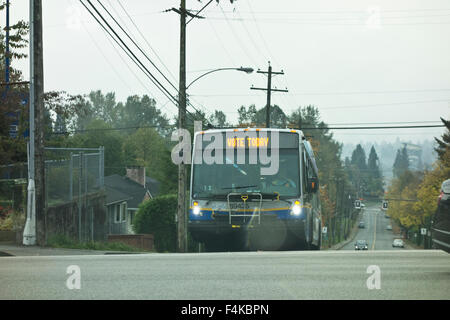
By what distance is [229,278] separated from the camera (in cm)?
904

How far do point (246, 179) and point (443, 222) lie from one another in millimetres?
8144

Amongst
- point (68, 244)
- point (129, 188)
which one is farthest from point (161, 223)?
point (129, 188)

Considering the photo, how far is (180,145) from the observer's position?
1112 inches

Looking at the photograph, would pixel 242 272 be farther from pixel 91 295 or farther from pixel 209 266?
pixel 91 295

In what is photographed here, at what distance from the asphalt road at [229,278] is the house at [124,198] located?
37645 millimetres

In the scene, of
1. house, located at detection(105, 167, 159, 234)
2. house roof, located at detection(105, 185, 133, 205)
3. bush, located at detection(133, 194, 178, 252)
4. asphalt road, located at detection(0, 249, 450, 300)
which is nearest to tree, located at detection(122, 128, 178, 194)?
house, located at detection(105, 167, 159, 234)

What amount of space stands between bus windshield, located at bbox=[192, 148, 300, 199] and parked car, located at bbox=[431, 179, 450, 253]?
24.5ft

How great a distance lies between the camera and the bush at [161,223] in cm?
3875

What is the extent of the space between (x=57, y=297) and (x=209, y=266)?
346 centimetres

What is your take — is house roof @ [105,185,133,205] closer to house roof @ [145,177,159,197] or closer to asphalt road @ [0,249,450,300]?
house roof @ [145,177,159,197]

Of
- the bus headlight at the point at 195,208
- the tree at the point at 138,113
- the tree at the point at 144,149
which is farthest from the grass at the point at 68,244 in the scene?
the tree at the point at 138,113

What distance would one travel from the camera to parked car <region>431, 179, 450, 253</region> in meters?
9.48

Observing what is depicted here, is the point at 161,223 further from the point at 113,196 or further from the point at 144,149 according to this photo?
the point at 144,149

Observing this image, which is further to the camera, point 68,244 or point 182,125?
point 182,125
